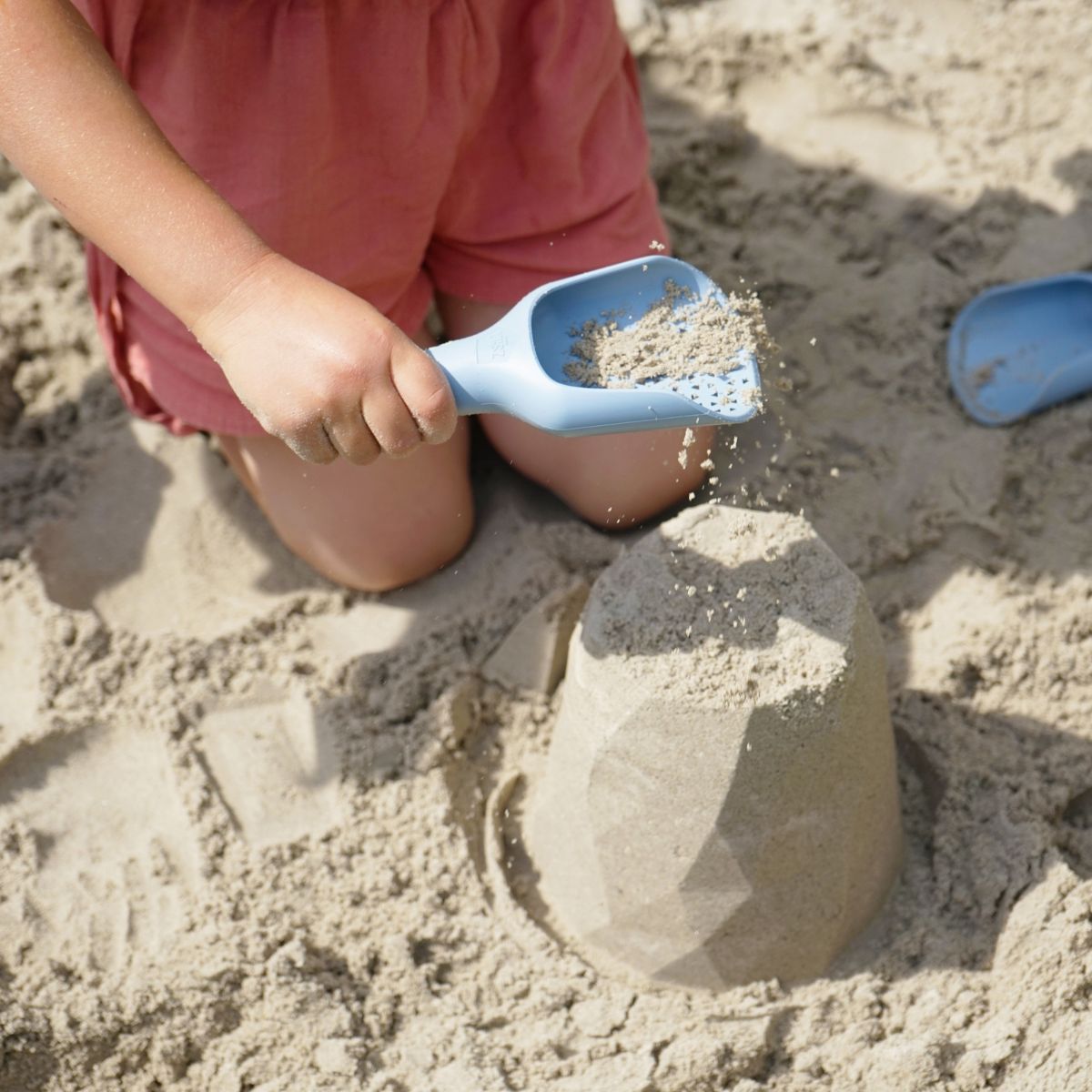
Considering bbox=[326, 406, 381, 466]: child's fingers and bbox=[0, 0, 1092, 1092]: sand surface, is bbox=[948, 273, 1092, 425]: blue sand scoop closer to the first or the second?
bbox=[0, 0, 1092, 1092]: sand surface

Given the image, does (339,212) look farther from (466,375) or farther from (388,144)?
(466,375)

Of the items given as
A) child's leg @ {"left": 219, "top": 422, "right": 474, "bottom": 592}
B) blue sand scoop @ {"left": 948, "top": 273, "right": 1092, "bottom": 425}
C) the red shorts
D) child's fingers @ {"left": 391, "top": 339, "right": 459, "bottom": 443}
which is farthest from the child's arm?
blue sand scoop @ {"left": 948, "top": 273, "right": 1092, "bottom": 425}

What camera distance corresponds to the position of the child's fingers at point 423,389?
110 cm

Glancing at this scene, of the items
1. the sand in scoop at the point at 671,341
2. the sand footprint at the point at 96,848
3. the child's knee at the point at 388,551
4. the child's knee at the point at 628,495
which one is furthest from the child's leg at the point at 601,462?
the sand footprint at the point at 96,848

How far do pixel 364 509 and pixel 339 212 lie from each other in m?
0.35

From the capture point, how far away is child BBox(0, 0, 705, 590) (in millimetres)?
1139

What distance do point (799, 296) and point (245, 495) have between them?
80cm

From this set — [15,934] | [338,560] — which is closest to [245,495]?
[338,560]

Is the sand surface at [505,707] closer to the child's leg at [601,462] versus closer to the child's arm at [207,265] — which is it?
the child's leg at [601,462]

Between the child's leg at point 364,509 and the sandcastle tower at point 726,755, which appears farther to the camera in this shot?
the child's leg at point 364,509

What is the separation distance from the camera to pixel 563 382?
1.19 meters

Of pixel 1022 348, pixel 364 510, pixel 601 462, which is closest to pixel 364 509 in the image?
pixel 364 510

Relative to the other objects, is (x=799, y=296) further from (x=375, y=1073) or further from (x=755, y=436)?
(x=375, y=1073)

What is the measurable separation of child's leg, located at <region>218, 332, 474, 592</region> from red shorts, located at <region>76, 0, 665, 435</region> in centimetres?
8
